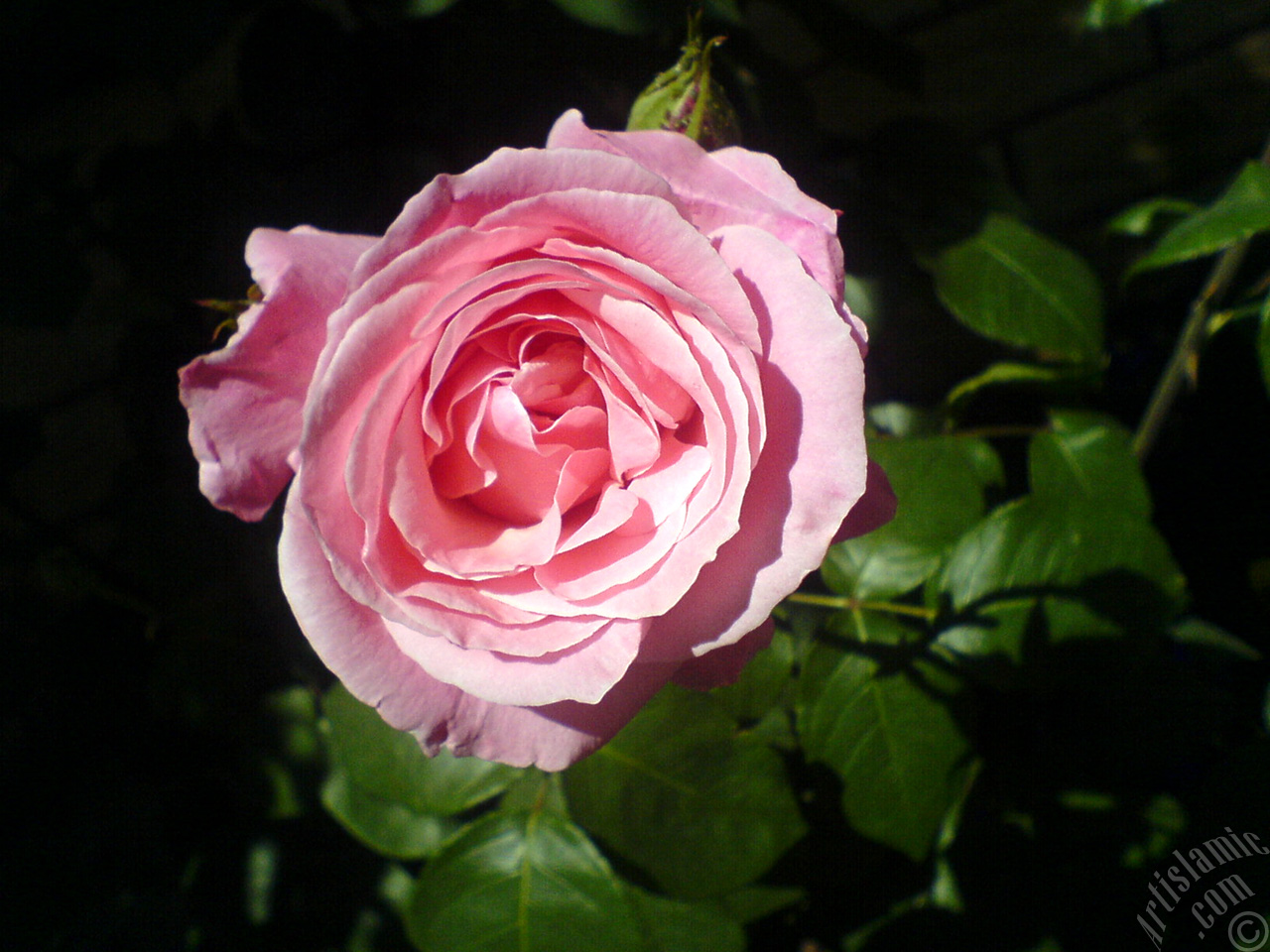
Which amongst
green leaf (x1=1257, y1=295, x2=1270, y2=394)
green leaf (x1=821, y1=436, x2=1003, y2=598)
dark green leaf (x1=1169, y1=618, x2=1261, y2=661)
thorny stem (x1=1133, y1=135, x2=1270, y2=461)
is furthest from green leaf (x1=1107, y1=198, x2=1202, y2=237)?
dark green leaf (x1=1169, y1=618, x2=1261, y2=661)

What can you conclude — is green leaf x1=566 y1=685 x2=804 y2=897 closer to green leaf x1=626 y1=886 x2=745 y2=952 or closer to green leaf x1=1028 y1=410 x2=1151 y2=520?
green leaf x1=626 y1=886 x2=745 y2=952

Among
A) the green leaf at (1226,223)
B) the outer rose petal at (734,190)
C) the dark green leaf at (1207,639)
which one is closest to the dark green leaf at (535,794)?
the outer rose petal at (734,190)

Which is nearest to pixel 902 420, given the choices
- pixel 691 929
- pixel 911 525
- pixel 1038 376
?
pixel 1038 376

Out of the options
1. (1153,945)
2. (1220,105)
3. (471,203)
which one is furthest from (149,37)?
(1220,105)

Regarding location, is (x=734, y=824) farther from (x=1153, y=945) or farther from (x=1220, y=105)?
(x=1220, y=105)

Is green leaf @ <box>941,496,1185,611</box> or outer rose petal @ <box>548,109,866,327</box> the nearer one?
outer rose petal @ <box>548,109,866,327</box>

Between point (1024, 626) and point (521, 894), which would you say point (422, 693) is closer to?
point (521, 894)
